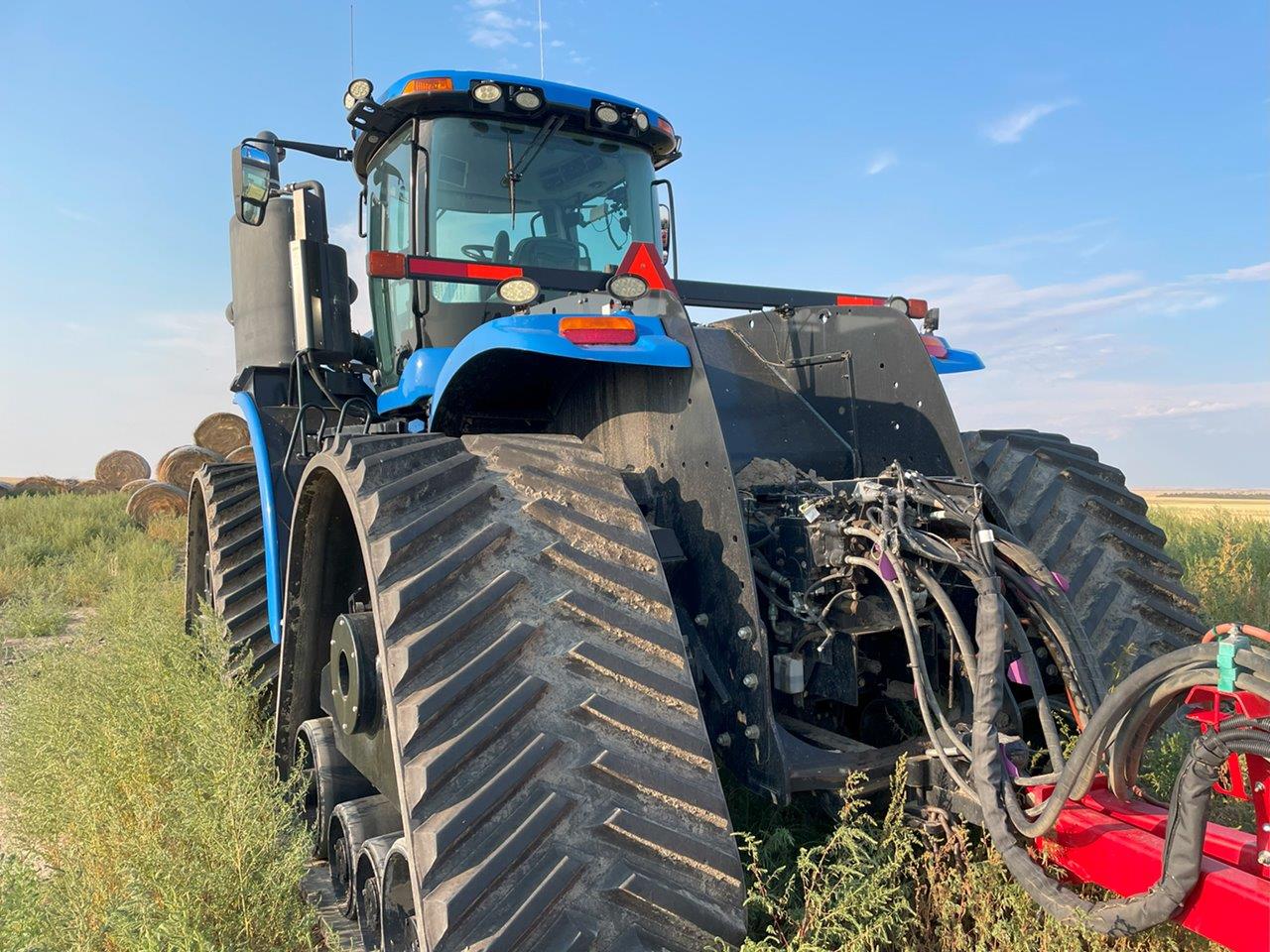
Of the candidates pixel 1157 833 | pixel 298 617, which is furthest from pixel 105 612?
pixel 1157 833

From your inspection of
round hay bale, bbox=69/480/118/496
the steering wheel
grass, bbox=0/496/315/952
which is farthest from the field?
round hay bale, bbox=69/480/118/496

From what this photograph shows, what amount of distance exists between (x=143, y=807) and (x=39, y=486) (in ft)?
60.9

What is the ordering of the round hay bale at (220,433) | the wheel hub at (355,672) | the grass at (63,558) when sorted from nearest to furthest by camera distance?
the wheel hub at (355,672) < the grass at (63,558) < the round hay bale at (220,433)

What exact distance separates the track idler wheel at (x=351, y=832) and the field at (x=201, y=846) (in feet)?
0.45

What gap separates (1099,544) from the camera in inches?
133

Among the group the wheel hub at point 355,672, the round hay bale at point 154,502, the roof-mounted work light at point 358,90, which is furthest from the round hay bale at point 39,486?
the wheel hub at point 355,672

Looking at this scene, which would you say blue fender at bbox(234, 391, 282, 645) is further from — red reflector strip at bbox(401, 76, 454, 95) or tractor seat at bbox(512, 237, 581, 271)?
red reflector strip at bbox(401, 76, 454, 95)

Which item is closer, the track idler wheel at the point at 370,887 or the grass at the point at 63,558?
the track idler wheel at the point at 370,887

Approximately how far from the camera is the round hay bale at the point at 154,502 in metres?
15.0

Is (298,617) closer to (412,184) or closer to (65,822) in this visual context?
(65,822)

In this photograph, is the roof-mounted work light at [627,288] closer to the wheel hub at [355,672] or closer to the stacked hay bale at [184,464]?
the wheel hub at [355,672]

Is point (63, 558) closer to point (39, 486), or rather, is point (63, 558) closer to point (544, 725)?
point (39, 486)

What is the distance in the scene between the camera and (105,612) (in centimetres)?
791

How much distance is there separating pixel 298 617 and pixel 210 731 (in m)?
0.78
